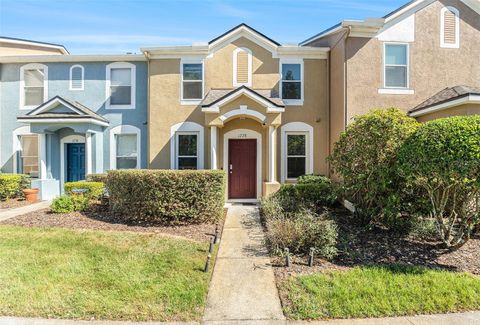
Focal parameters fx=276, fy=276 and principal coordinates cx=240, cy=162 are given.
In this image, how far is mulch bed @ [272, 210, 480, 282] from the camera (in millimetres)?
5172

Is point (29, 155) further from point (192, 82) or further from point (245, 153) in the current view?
point (245, 153)

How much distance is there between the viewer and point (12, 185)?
11547 millimetres

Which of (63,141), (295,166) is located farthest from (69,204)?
(295,166)

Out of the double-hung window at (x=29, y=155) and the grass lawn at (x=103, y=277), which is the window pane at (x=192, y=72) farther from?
the double-hung window at (x=29, y=155)

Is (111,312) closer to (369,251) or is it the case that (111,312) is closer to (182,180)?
(182,180)

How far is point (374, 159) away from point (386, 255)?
229 centimetres

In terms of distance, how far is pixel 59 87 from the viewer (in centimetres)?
1250

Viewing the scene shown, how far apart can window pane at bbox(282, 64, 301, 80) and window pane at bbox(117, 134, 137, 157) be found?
713 centimetres

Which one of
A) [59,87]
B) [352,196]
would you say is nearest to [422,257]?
[352,196]

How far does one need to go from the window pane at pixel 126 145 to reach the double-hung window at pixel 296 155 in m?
6.83

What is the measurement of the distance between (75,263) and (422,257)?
22.3ft

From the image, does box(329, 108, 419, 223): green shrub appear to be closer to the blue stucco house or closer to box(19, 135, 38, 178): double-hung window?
the blue stucco house

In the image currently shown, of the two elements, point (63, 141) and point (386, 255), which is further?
point (63, 141)

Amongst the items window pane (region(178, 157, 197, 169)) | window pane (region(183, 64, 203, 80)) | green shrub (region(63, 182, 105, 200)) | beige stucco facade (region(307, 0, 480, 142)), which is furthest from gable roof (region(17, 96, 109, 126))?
beige stucco facade (region(307, 0, 480, 142))
